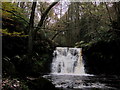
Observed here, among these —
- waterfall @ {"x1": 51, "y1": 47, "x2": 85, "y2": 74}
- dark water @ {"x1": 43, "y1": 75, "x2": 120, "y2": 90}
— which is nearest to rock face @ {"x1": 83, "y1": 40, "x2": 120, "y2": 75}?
waterfall @ {"x1": 51, "y1": 47, "x2": 85, "y2": 74}

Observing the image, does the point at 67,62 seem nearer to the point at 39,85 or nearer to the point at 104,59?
the point at 104,59

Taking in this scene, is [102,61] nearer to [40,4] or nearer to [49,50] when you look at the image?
[49,50]

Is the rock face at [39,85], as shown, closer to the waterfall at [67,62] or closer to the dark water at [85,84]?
the dark water at [85,84]

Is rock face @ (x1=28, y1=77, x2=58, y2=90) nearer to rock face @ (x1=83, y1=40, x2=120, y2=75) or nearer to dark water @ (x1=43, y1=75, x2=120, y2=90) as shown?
dark water @ (x1=43, y1=75, x2=120, y2=90)

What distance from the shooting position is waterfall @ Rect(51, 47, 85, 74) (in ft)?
30.6

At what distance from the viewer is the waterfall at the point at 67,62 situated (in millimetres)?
9312

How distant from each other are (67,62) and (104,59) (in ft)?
8.96

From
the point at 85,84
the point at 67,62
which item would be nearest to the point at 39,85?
the point at 85,84

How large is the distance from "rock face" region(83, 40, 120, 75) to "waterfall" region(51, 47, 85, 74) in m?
0.56

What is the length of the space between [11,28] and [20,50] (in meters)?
1.59

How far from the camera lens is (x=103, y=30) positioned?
34.4ft

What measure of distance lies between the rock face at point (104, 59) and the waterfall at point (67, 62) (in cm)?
56

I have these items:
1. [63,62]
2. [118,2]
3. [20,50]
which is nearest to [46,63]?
[63,62]

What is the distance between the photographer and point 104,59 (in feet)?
32.4
